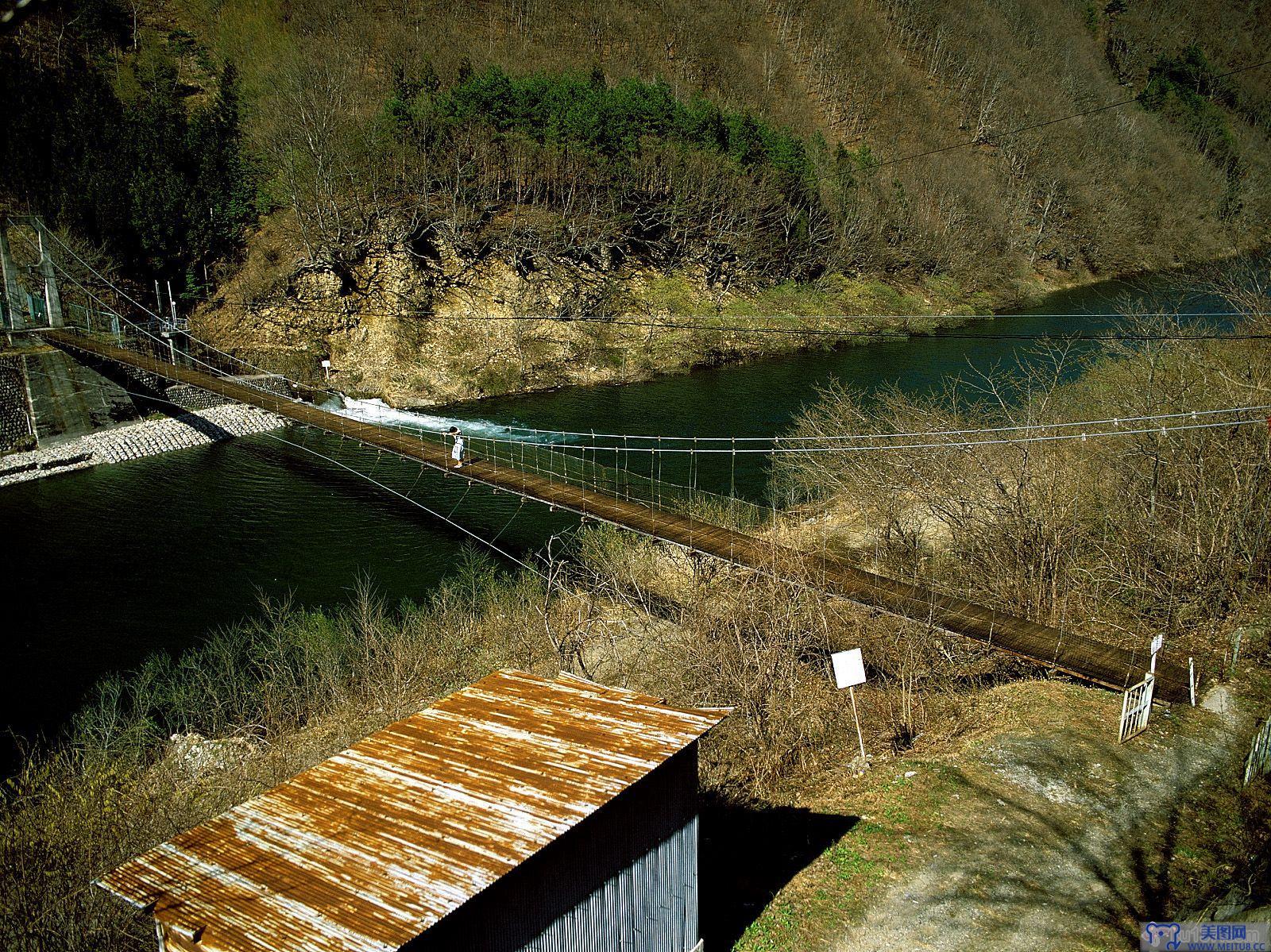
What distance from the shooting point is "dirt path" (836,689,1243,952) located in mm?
8242

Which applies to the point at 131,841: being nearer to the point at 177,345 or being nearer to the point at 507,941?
the point at 507,941

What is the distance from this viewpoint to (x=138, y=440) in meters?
29.7

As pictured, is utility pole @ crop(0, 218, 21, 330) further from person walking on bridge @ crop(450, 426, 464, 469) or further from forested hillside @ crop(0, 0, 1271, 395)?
person walking on bridge @ crop(450, 426, 464, 469)

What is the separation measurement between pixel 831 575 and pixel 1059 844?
679 cm

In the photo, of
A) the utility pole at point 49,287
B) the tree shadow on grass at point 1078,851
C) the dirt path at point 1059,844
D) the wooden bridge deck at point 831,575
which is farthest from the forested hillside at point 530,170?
the tree shadow on grass at point 1078,851

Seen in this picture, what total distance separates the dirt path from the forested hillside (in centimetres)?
3013

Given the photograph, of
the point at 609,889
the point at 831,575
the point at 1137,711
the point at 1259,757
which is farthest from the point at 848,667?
the point at 831,575

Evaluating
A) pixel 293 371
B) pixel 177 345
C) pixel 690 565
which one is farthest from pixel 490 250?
pixel 690 565

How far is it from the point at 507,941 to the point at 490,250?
39398 millimetres

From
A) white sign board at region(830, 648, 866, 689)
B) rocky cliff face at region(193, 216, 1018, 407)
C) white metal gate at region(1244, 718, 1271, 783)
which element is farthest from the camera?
rocky cliff face at region(193, 216, 1018, 407)

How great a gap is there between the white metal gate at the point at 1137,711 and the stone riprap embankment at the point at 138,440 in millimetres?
27221

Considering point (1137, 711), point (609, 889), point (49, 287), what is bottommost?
point (1137, 711)

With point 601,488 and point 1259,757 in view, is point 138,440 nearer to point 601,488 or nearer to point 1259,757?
point 601,488

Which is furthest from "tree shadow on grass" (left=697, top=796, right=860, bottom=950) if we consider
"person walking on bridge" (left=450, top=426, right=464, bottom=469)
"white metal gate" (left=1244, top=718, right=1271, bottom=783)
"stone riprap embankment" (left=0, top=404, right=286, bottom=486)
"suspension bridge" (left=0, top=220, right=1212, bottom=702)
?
"stone riprap embankment" (left=0, top=404, right=286, bottom=486)
